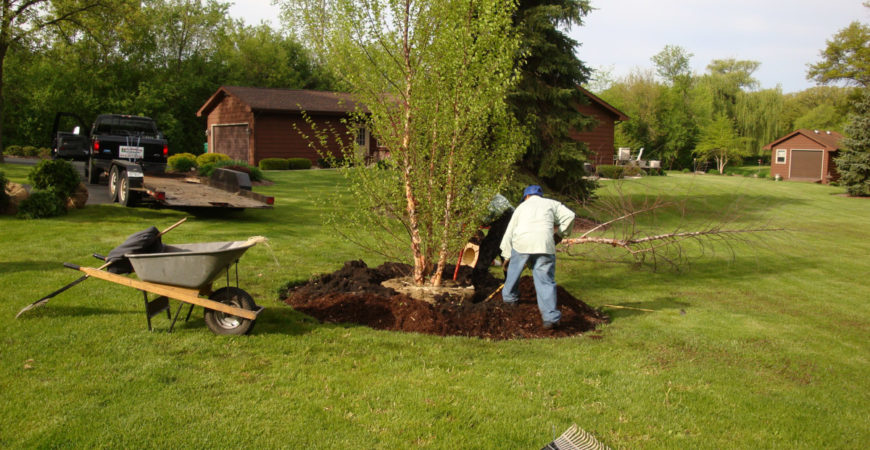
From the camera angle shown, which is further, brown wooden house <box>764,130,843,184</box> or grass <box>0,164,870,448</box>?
brown wooden house <box>764,130,843,184</box>

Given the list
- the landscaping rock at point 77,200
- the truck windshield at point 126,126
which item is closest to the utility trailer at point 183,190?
the landscaping rock at point 77,200

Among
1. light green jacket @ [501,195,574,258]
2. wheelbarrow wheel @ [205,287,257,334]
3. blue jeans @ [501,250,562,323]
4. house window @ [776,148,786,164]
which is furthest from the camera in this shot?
house window @ [776,148,786,164]

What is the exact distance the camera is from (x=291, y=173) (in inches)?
1044

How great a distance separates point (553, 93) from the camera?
1650cm

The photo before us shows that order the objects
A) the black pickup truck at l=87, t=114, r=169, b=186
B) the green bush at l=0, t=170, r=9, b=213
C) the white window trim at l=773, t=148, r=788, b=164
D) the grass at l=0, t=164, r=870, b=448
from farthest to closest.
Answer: the white window trim at l=773, t=148, r=788, b=164 < the black pickup truck at l=87, t=114, r=169, b=186 < the green bush at l=0, t=170, r=9, b=213 < the grass at l=0, t=164, r=870, b=448

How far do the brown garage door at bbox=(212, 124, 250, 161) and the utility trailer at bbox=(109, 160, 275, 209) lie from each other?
1851 cm

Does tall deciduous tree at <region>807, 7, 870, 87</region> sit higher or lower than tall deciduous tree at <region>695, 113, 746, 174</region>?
higher

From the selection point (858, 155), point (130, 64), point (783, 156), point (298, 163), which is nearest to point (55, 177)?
point (298, 163)

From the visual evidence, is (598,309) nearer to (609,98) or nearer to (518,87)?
(518,87)

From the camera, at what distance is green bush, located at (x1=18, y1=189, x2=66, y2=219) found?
11547mm

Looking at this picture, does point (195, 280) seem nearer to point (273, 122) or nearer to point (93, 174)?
point (93, 174)

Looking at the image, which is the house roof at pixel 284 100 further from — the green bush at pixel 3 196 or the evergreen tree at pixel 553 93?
the green bush at pixel 3 196

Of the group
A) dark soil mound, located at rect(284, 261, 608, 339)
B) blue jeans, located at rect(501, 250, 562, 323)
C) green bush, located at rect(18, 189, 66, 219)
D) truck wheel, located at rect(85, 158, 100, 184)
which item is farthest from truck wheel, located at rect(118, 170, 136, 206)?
blue jeans, located at rect(501, 250, 562, 323)

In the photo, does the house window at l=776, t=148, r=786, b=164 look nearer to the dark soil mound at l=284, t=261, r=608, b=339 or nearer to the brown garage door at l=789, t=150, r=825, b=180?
the brown garage door at l=789, t=150, r=825, b=180
